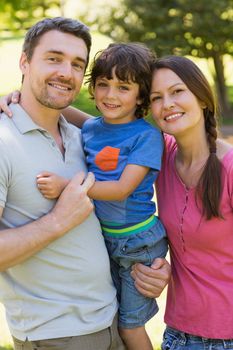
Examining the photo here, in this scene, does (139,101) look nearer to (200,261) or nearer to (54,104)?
(54,104)

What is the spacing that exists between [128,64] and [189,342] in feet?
4.74

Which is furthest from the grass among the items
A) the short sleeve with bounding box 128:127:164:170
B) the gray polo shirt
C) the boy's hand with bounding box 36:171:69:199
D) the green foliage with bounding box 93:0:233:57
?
the green foliage with bounding box 93:0:233:57

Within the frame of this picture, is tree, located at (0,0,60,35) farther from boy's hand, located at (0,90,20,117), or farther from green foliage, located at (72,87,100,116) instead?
boy's hand, located at (0,90,20,117)

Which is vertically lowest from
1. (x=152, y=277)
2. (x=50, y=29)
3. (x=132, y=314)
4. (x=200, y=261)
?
(x=132, y=314)

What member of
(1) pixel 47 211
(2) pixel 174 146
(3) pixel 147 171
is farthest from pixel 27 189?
(2) pixel 174 146

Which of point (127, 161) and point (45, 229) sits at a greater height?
point (127, 161)

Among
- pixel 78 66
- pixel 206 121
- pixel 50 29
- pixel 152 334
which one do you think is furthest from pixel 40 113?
pixel 152 334

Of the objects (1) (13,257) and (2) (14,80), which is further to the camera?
(2) (14,80)

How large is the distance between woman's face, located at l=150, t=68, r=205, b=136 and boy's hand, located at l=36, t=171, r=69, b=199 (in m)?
0.64

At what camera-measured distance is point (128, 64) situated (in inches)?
126

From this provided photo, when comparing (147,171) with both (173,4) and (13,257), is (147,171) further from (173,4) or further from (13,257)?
(173,4)

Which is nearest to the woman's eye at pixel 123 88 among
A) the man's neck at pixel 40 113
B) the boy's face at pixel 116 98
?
the boy's face at pixel 116 98

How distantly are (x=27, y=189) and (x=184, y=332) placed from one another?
109 cm

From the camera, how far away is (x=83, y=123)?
3.73 metres
